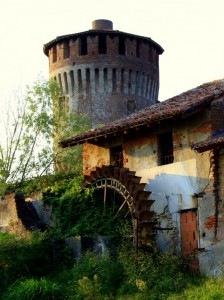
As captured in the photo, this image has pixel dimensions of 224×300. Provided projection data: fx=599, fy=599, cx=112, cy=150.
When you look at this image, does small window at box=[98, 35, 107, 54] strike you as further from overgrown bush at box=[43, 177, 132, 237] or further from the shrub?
the shrub

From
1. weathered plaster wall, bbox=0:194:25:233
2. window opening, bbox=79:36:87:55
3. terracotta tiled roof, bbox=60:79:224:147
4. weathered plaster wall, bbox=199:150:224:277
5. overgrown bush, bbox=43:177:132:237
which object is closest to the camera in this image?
weathered plaster wall, bbox=199:150:224:277

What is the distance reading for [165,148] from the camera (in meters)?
18.9

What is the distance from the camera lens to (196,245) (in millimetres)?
17094

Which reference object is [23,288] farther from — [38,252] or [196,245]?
[196,245]

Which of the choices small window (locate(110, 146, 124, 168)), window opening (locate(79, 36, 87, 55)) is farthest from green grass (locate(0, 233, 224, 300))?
window opening (locate(79, 36, 87, 55))

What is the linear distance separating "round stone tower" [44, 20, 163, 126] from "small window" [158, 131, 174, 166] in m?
23.7

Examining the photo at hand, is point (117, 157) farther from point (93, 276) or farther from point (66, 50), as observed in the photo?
point (66, 50)

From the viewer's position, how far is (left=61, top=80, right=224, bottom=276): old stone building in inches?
656

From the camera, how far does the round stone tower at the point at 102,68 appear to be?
141 ft

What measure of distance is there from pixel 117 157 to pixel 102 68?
24.4 meters

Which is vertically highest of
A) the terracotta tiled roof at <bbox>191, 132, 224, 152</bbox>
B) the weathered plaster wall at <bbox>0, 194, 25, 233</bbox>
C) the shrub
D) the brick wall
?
the brick wall

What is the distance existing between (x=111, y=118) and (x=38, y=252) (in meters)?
26.0

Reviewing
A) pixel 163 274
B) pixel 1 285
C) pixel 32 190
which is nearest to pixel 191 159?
pixel 163 274

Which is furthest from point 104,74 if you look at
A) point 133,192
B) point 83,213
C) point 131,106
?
point 133,192
